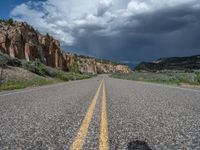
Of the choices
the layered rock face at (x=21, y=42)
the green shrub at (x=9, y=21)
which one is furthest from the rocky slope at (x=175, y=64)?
the green shrub at (x=9, y=21)

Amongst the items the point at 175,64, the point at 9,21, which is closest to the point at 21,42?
the point at 9,21

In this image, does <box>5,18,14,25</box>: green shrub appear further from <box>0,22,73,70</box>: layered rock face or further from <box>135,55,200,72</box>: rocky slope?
<box>135,55,200,72</box>: rocky slope

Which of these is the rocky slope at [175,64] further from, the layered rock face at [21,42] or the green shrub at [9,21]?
the green shrub at [9,21]

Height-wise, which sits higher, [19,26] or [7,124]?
[19,26]

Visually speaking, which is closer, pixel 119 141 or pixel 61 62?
pixel 119 141

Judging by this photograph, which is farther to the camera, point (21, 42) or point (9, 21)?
point (9, 21)

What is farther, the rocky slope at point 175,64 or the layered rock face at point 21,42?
the rocky slope at point 175,64

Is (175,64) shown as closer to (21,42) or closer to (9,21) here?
(21,42)

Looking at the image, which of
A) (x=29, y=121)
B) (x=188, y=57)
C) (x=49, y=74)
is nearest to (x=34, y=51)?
(x=49, y=74)

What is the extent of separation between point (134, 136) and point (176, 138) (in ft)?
2.30

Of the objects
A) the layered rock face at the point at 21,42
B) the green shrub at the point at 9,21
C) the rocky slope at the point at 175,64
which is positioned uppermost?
the green shrub at the point at 9,21

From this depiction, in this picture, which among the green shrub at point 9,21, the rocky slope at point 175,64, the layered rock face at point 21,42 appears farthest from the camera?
the rocky slope at point 175,64

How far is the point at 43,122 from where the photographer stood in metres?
5.88

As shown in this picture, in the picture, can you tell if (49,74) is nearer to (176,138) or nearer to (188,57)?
(176,138)
